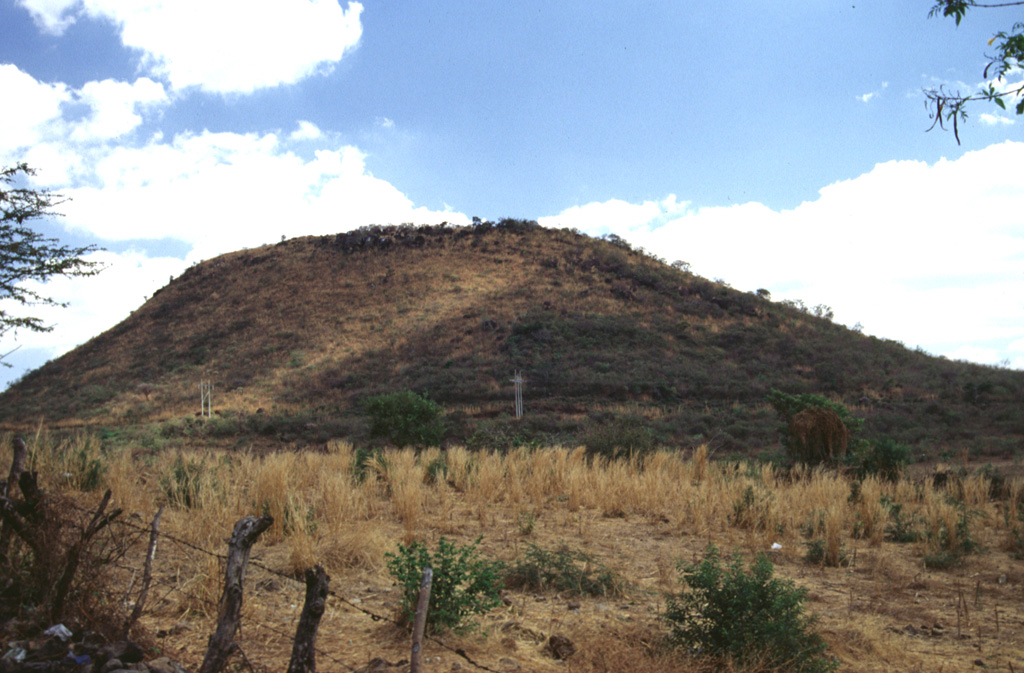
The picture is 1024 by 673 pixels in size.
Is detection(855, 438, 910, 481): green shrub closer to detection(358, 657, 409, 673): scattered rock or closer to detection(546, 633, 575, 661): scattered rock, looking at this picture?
detection(546, 633, 575, 661): scattered rock

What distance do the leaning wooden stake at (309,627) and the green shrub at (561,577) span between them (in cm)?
285

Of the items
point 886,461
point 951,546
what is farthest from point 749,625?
point 886,461

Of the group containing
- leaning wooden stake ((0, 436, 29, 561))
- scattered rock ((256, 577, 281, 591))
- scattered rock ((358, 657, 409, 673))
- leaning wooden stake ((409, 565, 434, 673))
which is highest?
leaning wooden stake ((0, 436, 29, 561))

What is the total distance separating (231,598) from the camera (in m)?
2.90

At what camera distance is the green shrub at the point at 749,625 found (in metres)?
3.83

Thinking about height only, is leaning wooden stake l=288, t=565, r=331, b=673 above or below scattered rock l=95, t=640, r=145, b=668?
above

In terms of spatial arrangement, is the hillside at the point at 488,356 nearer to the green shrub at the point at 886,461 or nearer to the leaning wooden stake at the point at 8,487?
the green shrub at the point at 886,461

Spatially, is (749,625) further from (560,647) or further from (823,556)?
(823,556)

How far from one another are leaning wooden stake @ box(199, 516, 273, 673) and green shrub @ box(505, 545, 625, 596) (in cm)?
300

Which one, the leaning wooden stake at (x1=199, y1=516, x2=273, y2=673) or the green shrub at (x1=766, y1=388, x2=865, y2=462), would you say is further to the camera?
the green shrub at (x1=766, y1=388, x2=865, y2=462)

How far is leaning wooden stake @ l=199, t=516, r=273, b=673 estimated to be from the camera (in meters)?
2.84

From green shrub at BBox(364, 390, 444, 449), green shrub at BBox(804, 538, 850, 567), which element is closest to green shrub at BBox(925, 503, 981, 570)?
green shrub at BBox(804, 538, 850, 567)

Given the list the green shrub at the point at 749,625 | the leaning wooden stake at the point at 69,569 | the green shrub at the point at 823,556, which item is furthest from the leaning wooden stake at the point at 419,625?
the green shrub at the point at 823,556

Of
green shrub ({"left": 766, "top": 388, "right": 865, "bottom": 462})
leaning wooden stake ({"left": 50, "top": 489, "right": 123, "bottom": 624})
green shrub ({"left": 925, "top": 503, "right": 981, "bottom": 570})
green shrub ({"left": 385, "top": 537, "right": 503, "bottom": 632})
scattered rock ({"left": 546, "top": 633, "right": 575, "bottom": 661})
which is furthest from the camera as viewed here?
green shrub ({"left": 766, "top": 388, "right": 865, "bottom": 462})
